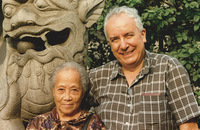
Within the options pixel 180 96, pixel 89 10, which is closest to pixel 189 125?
pixel 180 96

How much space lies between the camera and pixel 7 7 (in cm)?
247

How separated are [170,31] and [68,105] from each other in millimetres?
2207

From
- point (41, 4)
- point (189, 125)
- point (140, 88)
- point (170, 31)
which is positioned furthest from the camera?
point (170, 31)

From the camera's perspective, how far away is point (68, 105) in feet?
6.62

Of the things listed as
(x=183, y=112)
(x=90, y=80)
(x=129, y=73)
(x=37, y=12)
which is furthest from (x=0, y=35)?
(x=183, y=112)

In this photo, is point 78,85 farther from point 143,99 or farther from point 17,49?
point 17,49

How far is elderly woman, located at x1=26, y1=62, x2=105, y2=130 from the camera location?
2.01 meters

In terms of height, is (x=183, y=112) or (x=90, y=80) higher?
(x=90, y=80)

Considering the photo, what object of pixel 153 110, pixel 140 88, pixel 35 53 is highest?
pixel 35 53

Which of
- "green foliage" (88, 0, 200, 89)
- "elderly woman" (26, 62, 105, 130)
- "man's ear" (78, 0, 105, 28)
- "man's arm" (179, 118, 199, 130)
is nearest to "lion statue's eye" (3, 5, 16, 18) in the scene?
"man's ear" (78, 0, 105, 28)

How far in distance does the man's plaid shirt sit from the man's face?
0.12m

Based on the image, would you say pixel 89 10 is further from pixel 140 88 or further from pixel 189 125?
pixel 189 125

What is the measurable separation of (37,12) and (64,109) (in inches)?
35.8

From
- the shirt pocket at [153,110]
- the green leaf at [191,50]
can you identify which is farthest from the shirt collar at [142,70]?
the green leaf at [191,50]
